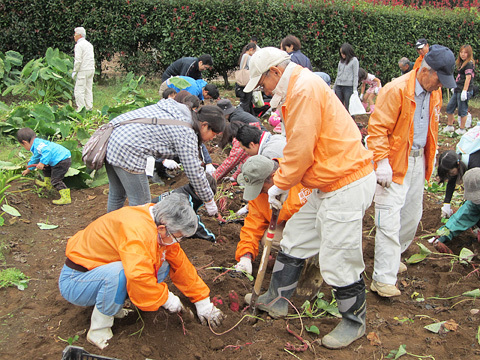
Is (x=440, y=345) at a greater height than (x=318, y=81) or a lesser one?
lesser

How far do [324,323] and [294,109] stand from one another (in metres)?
1.69

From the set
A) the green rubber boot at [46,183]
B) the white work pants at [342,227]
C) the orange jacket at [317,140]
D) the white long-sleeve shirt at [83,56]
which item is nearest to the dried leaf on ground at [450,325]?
the white work pants at [342,227]

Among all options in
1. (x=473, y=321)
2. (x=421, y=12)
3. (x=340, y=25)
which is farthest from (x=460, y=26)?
(x=473, y=321)

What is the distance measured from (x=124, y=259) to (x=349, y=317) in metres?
1.57

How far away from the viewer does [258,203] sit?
3752 millimetres

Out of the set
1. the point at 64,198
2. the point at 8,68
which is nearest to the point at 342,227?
the point at 64,198

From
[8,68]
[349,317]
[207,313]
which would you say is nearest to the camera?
[349,317]

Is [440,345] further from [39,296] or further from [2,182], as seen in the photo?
[2,182]

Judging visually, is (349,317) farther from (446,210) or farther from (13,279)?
(13,279)

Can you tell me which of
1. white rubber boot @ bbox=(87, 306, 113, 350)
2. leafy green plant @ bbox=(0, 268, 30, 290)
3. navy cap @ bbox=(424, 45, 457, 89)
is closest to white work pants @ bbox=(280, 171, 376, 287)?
navy cap @ bbox=(424, 45, 457, 89)

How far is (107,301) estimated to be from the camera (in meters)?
2.74

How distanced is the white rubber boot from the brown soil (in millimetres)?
49

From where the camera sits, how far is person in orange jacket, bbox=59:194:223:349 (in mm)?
2600

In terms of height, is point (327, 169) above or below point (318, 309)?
above
